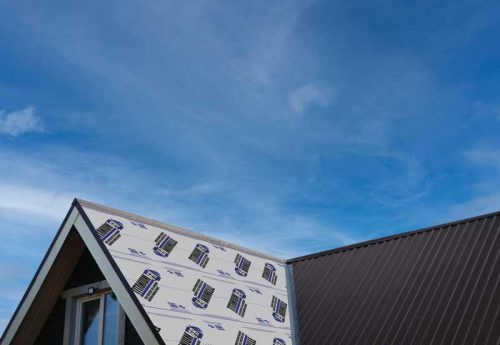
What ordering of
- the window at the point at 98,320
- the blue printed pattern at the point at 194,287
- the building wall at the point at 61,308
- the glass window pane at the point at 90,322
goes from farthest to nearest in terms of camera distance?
the building wall at the point at 61,308 < the glass window pane at the point at 90,322 < the window at the point at 98,320 < the blue printed pattern at the point at 194,287

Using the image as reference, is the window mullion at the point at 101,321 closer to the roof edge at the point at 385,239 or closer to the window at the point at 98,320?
the window at the point at 98,320

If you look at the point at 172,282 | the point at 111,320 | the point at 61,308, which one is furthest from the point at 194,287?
the point at 61,308

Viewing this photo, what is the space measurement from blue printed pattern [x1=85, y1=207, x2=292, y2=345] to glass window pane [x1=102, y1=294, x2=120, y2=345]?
1.16 m

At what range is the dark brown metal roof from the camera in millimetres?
10172

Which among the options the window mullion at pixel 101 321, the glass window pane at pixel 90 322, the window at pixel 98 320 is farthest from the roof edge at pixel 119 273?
the glass window pane at pixel 90 322

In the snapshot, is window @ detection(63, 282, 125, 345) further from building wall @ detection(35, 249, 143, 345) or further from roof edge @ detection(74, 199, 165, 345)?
roof edge @ detection(74, 199, 165, 345)

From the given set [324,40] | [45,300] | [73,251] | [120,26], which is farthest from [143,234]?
[324,40]

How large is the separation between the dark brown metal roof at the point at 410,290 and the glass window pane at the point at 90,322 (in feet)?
13.6

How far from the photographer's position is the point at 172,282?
10.9 m

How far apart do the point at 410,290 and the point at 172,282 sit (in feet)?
15.5

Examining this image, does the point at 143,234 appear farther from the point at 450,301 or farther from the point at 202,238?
the point at 450,301

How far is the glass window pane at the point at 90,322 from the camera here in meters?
11.5

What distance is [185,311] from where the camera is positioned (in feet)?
34.2

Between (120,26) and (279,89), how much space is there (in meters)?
4.26
